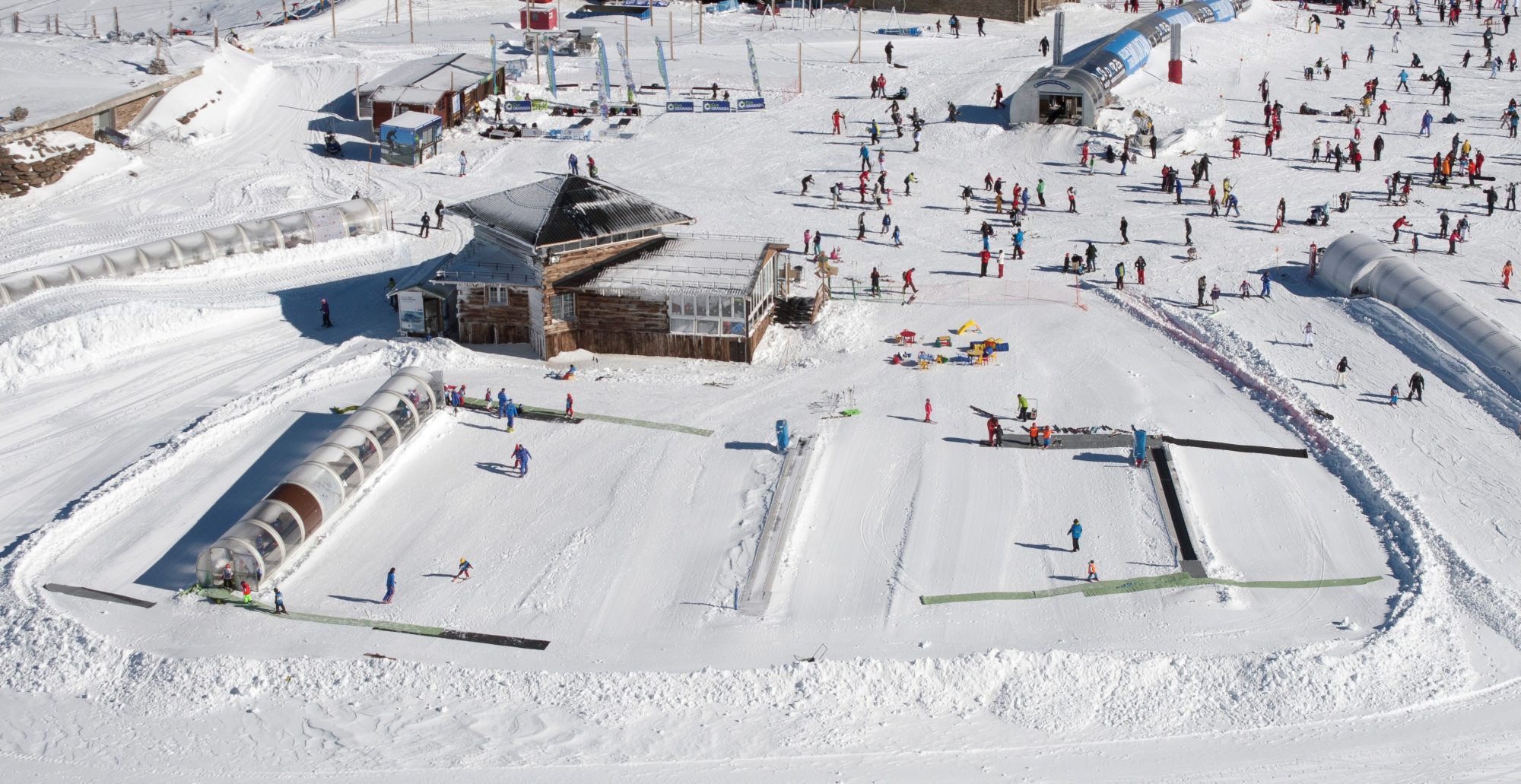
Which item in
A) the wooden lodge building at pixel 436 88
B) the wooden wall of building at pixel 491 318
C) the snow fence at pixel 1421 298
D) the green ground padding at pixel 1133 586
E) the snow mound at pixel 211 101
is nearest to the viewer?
the green ground padding at pixel 1133 586

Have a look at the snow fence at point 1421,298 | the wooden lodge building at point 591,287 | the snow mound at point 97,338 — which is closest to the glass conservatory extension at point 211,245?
the snow mound at point 97,338

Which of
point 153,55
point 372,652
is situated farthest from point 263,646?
point 153,55

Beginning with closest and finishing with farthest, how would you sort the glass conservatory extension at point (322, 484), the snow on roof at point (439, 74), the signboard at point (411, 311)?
the glass conservatory extension at point (322, 484)
the signboard at point (411, 311)
the snow on roof at point (439, 74)

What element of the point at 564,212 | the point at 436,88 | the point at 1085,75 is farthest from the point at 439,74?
A: the point at 1085,75

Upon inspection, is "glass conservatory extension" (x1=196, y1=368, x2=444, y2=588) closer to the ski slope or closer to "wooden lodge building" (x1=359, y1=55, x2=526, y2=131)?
the ski slope

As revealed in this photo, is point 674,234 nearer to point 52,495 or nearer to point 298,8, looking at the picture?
point 52,495

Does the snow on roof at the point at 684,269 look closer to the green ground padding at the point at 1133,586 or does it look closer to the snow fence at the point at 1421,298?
the green ground padding at the point at 1133,586

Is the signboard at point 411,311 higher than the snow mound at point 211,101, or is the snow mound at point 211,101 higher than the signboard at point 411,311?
the snow mound at point 211,101
